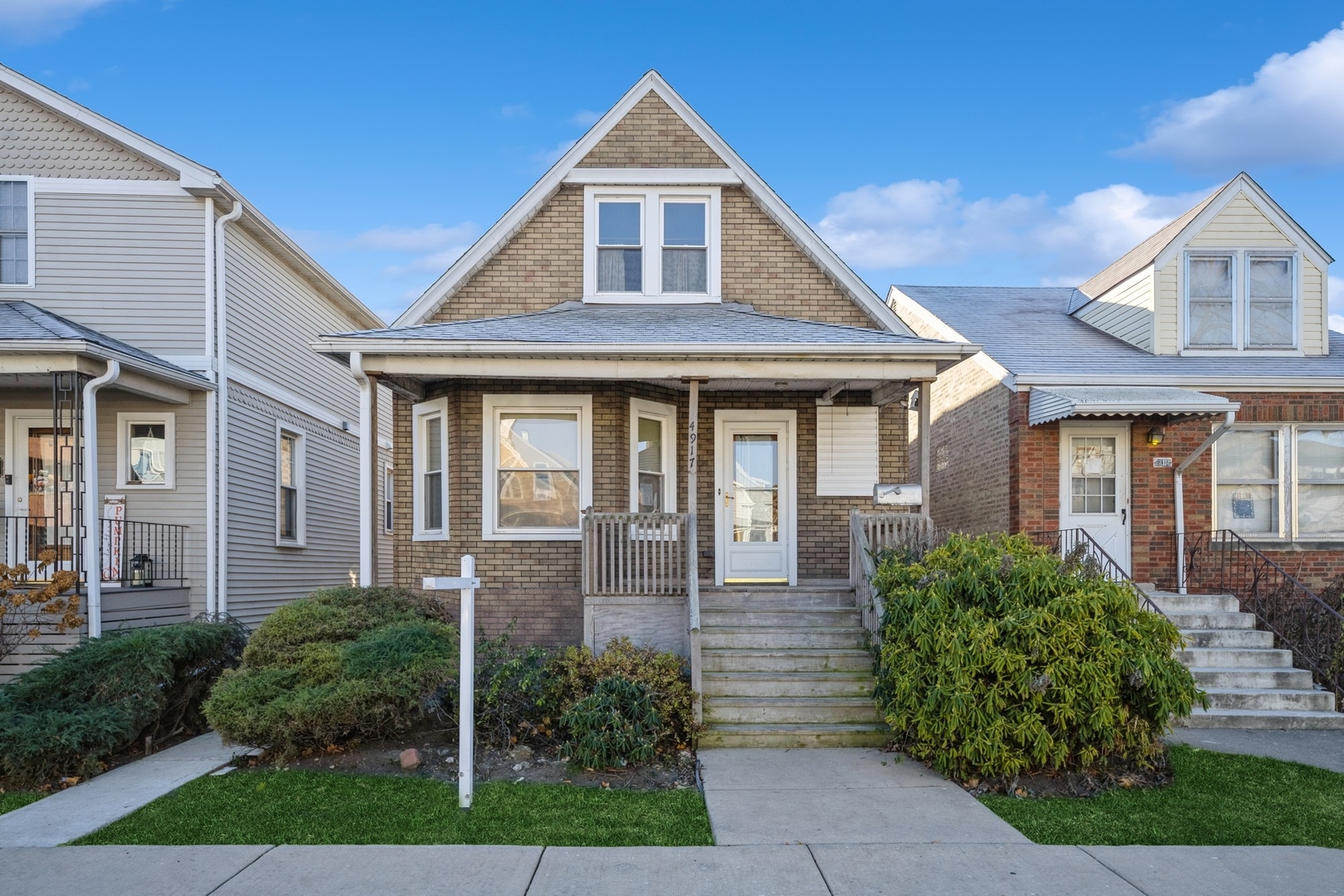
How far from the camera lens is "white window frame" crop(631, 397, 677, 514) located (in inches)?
463

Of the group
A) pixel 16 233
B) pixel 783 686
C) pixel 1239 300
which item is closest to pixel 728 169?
pixel 783 686

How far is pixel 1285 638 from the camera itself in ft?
35.2

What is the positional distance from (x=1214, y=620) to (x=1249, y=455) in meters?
3.41

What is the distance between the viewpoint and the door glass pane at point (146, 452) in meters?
12.8

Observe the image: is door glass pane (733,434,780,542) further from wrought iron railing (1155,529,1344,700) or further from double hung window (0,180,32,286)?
double hung window (0,180,32,286)

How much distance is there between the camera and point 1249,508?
527 inches

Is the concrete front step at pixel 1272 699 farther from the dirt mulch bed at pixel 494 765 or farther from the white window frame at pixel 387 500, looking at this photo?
the white window frame at pixel 387 500

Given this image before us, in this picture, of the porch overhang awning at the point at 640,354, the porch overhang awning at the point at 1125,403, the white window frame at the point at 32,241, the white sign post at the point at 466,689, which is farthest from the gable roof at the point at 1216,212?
the white window frame at the point at 32,241

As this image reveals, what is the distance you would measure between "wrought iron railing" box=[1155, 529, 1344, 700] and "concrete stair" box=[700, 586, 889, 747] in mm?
4995

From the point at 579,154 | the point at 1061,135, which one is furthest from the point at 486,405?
the point at 1061,135

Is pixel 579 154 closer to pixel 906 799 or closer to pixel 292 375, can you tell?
pixel 292 375

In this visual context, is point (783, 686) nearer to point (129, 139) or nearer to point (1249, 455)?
point (1249, 455)

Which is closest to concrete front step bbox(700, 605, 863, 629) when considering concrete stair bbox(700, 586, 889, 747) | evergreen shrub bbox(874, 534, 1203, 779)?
concrete stair bbox(700, 586, 889, 747)

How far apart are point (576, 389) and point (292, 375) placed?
649cm
